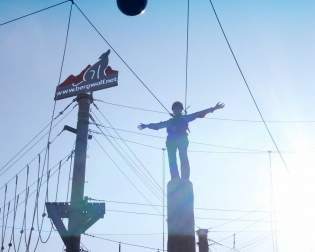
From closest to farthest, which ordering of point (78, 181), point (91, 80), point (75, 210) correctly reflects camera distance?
point (75, 210) < point (78, 181) < point (91, 80)

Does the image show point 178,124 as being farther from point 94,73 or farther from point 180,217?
point 94,73

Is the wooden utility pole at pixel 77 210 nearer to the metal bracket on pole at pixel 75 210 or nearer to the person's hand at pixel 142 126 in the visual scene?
the metal bracket on pole at pixel 75 210

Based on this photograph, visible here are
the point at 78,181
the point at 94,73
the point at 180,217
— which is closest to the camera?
the point at 180,217

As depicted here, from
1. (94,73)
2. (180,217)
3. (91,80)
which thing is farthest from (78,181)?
(180,217)

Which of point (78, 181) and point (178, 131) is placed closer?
point (178, 131)

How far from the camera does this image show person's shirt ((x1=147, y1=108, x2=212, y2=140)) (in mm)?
8125

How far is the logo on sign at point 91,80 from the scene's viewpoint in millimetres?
18922

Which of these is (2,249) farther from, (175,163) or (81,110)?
(175,163)

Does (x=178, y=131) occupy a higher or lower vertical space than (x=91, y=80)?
lower

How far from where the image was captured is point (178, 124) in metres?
8.13

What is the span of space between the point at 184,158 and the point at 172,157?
215 millimetres

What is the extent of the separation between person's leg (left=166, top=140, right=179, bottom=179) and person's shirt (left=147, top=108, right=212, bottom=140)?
11cm

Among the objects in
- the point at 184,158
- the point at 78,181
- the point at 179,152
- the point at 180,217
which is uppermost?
the point at 78,181

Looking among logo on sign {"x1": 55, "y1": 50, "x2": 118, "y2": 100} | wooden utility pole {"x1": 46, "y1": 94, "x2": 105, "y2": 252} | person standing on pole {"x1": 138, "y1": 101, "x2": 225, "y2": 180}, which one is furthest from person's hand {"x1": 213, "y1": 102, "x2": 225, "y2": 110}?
logo on sign {"x1": 55, "y1": 50, "x2": 118, "y2": 100}
